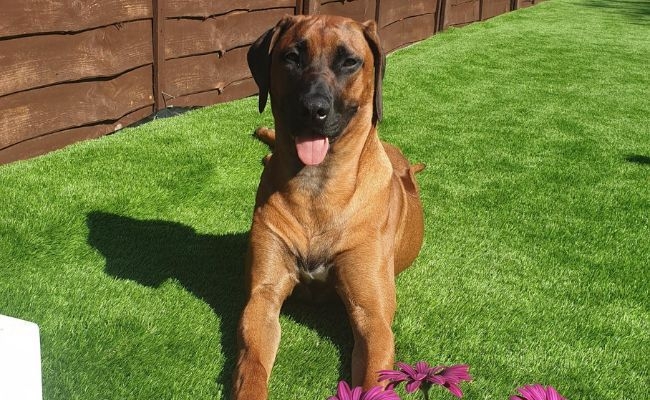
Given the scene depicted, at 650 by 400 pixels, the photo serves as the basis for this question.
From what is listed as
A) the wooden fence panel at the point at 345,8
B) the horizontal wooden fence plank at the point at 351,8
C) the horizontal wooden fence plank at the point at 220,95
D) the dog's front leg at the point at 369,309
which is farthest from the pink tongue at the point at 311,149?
the horizontal wooden fence plank at the point at 351,8

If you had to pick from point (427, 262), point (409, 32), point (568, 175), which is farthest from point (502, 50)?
point (427, 262)

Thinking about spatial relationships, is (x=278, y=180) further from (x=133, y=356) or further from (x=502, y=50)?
(x=502, y=50)

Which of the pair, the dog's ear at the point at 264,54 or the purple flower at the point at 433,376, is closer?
the purple flower at the point at 433,376

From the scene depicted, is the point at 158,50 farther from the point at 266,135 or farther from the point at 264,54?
the point at 264,54

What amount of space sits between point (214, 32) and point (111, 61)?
1430mm

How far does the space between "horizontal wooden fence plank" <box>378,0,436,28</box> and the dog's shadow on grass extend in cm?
663

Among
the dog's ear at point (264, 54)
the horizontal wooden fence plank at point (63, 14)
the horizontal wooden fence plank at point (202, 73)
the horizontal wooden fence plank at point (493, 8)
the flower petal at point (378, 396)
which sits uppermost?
the dog's ear at point (264, 54)

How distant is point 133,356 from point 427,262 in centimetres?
168

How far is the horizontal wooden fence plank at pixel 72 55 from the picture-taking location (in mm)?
4918

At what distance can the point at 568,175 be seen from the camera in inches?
219

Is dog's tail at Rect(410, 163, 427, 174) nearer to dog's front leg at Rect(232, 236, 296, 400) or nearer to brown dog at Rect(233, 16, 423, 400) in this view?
brown dog at Rect(233, 16, 423, 400)

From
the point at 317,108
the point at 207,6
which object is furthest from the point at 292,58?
the point at 207,6

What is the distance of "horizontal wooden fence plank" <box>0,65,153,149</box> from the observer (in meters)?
5.02

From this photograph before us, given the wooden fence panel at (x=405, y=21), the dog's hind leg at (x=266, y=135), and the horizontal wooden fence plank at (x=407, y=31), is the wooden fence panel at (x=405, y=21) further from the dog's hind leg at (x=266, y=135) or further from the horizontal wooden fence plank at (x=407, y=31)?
the dog's hind leg at (x=266, y=135)
